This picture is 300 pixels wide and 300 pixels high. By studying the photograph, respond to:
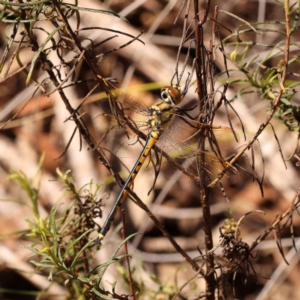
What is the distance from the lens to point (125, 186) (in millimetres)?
962

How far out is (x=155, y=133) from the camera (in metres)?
1.03

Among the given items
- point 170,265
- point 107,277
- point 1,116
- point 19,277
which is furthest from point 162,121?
point 1,116

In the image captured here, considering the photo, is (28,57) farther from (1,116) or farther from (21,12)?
(21,12)

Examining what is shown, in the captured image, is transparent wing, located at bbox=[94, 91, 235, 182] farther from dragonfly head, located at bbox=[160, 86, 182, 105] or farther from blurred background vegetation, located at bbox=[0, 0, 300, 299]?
blurred background vegetation, located at bbox=[0, 0, 300, 299]

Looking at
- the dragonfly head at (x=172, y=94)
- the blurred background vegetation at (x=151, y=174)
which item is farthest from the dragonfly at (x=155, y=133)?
the blurred background vegetation at (x=151, y=174)

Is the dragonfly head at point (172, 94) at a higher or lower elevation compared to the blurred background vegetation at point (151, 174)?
lower

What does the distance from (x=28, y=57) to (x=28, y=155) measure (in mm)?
512

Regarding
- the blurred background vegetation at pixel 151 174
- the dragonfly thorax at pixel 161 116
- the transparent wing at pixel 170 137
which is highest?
the blurred background vegetation at pixel 151 174

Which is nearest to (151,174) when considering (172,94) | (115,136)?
(115,136)

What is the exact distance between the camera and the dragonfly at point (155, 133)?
931 mm

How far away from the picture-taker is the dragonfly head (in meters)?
0.98

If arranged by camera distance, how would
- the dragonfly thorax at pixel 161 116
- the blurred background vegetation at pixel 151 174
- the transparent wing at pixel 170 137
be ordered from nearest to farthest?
the transparent wing at pixel 170 137 → the dragonfly thorax at pixel 161 116 → the blurred background vegetation at pixel 151 174

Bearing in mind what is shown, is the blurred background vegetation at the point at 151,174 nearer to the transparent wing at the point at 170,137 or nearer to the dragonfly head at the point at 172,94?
the transparent wing at the point at 170,137

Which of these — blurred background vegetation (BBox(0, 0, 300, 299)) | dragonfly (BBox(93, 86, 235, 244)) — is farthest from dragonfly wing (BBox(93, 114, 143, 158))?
blurred background vegetation (BBox(0, 0, 300, 299))
